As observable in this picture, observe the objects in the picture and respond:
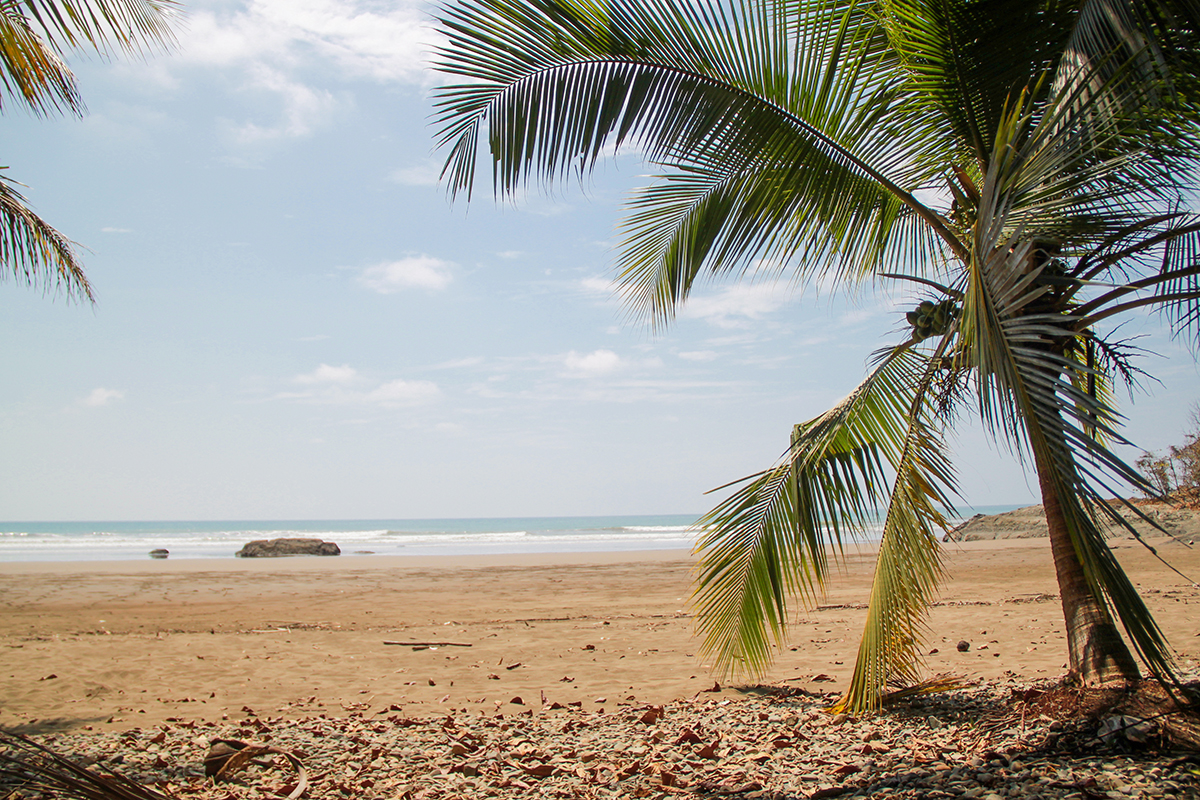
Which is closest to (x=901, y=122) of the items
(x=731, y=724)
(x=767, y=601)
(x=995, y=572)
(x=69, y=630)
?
(x=767, y=601)

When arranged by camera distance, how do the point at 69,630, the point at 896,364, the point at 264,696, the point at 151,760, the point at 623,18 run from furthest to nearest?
the point at 69,630 → the point at 264,696 → the point at 896,364 → the point at 151,760 → the point at 623,18

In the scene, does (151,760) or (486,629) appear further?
(486,629)

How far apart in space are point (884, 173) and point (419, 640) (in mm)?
7375

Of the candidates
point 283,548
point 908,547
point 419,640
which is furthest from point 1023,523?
point 283,548

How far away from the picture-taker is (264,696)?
6.02m

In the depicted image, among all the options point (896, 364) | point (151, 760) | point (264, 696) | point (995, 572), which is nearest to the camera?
point (151, 760)

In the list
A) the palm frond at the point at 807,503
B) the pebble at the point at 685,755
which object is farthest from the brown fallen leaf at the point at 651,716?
the palm frond at the point at 807,503

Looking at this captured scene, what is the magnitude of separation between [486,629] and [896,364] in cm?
712

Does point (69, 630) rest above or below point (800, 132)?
below

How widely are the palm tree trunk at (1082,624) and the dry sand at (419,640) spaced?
238 centimetres

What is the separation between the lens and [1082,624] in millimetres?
3600

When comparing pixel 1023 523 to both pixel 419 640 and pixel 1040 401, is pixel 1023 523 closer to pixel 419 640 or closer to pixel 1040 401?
pixel 419 640

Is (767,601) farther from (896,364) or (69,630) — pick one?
(69,630)

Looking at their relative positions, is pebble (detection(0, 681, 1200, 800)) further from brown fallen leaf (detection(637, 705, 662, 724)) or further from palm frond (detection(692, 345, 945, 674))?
palm frond (detection(692, 345, 945, 674))
